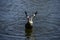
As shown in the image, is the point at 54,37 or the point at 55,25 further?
the point at 55,25

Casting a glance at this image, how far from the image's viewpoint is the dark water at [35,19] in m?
15.8

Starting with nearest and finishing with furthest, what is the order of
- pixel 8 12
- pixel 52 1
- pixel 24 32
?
pixel 24 32
pixel 8 12
pixel 52 1

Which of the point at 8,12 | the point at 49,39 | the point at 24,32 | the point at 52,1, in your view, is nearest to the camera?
the point at 49,39

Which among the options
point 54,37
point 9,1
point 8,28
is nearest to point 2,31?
point 8,28

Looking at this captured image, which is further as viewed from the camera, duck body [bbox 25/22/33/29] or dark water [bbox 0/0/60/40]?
duck body [bbox 25/22/33/29]

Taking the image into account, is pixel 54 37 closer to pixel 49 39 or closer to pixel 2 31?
pixel 49 39

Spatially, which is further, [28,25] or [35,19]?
[35,19]

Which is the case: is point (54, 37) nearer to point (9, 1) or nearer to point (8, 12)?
point (8, 12)

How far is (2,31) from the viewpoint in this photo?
16.4 m

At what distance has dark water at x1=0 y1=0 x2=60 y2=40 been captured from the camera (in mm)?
15837

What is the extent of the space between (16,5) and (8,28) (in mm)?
6042

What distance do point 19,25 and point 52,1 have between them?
25.3 ft

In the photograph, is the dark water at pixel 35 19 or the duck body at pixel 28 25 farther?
the duck body at pixel 28 25

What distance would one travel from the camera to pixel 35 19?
18438 mm
